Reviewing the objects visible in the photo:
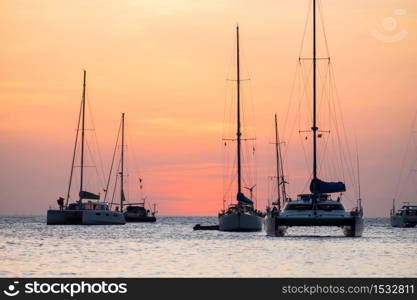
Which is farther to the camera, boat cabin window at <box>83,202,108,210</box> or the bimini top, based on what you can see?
boat cabin window at <box>83,202,108,210</box>

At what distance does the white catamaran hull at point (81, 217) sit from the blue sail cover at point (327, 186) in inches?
2305

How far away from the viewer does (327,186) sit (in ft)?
290

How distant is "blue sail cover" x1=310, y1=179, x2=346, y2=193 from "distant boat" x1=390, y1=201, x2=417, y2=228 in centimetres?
7191

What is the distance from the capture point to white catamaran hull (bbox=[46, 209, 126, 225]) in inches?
5561

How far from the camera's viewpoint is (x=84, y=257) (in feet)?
218

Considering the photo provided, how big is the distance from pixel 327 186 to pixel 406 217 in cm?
7345

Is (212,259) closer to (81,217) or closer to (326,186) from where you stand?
(326,186)

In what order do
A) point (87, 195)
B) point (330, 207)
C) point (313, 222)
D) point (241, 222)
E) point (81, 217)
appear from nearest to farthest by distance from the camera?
point (313, 222), point (330, 207), point (241, 222), point (87, 195), point (81, 217)

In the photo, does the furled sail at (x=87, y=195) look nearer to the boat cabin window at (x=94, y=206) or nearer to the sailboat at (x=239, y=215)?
the boat cabin window at (x=94, y=206)

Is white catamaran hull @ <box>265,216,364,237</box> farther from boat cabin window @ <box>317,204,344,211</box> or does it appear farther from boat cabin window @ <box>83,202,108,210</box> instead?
boat cabin window @ <box>83,202,108,210</box>

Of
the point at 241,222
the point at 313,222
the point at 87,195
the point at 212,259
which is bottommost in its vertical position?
the point at 212,259

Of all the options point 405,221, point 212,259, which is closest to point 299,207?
point 212,259

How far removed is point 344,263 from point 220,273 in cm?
1028

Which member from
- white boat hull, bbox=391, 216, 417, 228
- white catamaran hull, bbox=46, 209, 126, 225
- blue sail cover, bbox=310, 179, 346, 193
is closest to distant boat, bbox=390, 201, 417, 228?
white boat hull, bbox=391, 216, 417, 228
